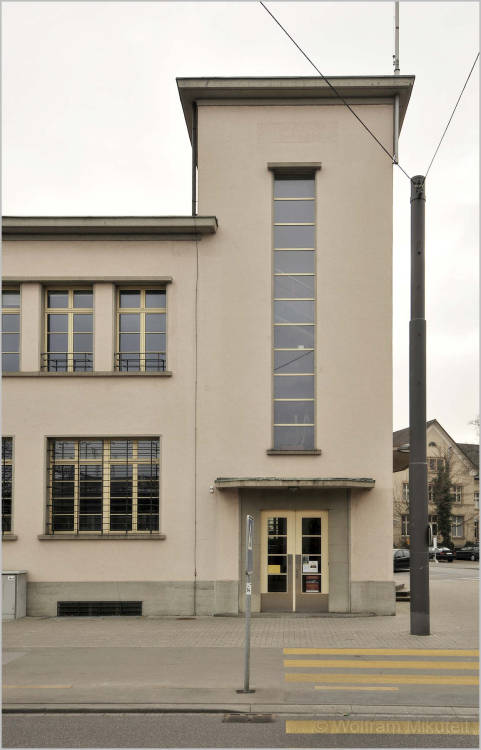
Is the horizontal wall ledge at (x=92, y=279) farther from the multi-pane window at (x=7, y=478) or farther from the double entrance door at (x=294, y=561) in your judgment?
the double entrance door at (x=294, y=561)

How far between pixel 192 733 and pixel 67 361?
10995 millimetres

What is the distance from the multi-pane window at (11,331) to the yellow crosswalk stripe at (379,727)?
38.2 ft

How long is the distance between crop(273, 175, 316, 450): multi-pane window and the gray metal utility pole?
132 inches

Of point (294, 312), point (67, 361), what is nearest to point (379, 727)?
point (294, 312)

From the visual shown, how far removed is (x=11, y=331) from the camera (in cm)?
1830

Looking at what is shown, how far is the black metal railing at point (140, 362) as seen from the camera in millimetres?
18047

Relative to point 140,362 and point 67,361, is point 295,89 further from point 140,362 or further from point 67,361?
point 67,361

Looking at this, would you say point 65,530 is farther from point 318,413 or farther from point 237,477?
point 318,413

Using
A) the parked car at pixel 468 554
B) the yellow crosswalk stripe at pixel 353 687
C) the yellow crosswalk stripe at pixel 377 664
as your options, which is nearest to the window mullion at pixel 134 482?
the yellow crosswalk stripe at pixel 377 664

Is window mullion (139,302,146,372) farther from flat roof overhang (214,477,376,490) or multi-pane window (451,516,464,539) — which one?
multi-pane window (451,516,464,539)

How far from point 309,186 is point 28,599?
11248 millimetres

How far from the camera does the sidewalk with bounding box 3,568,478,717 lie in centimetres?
973

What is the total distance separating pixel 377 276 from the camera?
17.8m

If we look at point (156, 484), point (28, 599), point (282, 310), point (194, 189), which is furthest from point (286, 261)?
point (28, 599)
